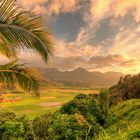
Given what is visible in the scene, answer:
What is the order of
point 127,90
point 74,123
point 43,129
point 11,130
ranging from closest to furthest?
1. point 11,130
2. point 74,123
3. point 43,129
4. point 127,90

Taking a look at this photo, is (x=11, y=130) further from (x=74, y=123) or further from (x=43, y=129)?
(x=43, y=129)

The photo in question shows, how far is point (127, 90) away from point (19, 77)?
81.6ft

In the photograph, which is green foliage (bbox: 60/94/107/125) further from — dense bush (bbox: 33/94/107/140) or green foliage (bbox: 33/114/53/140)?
green foliage (bbox: 33/114/53/140)

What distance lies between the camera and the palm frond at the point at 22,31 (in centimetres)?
902

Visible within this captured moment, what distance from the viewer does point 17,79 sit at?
11.0 m

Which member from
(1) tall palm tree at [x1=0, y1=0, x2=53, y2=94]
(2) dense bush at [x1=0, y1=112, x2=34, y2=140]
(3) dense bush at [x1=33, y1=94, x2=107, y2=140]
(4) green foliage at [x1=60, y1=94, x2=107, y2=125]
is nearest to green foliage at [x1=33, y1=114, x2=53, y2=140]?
(3) dense bush at [x1=33, y1=94, x2=107, y2=140]

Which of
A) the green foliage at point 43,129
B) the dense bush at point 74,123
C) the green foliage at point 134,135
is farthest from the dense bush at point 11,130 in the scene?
the green foliage at point 134,135

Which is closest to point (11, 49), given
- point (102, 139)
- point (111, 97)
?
point (102, 139)

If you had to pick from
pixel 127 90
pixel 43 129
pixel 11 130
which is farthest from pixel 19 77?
pixel 127 90

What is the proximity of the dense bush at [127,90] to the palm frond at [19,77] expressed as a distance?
2262 centimetres

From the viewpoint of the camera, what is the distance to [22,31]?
9188 millimetres

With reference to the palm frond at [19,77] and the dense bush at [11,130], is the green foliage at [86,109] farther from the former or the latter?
the palm frond at [19,77]

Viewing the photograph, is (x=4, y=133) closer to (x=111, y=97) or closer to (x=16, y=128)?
(x=16, y=128)

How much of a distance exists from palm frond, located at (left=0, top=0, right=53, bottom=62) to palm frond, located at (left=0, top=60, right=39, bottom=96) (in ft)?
4.60
